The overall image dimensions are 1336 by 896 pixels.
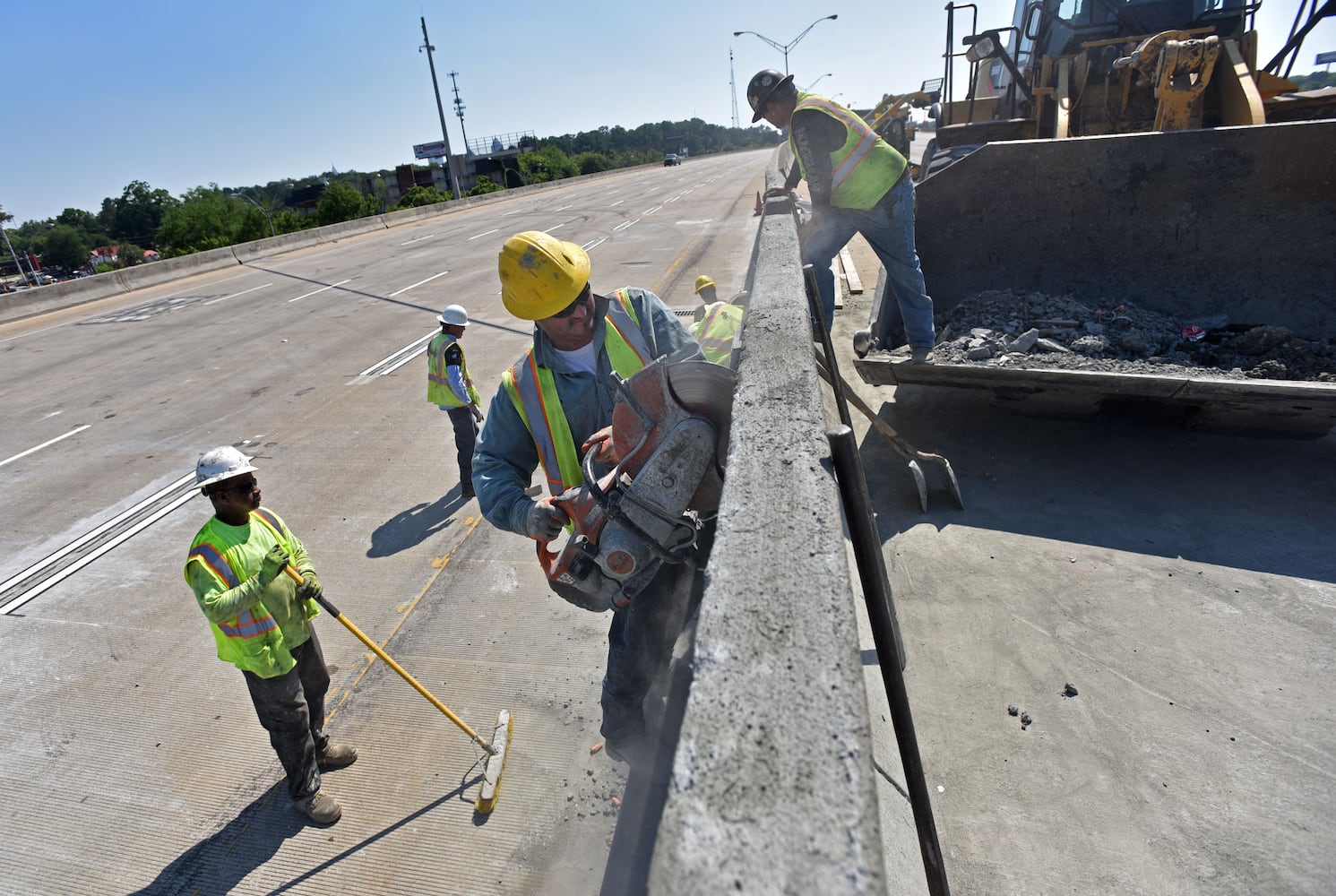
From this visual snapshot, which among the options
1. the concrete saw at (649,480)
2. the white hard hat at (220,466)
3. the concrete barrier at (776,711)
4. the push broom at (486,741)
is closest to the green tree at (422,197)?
the white hard hat at (220,466)

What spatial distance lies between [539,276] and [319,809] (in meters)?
2.38

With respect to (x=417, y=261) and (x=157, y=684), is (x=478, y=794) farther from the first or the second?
(x=417, y=261)

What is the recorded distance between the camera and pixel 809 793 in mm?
917

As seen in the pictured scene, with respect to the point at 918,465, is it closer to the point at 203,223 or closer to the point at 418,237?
the point at 418,237

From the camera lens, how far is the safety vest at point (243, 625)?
110 inches

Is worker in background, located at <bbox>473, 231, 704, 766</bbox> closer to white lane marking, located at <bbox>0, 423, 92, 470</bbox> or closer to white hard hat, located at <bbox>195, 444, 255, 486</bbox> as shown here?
white hard hat, located at <bbox>195, 444, 255, 486</bbox>

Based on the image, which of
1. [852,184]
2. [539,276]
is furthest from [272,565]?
[852,184]

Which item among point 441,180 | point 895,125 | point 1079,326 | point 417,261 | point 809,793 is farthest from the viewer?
point 441,180

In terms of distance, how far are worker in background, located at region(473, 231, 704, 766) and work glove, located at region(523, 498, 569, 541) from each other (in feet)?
0.24

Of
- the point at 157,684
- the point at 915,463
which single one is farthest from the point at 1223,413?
the point at 157,684

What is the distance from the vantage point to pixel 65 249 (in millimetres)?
106375

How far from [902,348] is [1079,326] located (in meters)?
1.23

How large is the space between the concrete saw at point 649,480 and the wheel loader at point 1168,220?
2.74m

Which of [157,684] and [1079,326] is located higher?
[1079,326]
